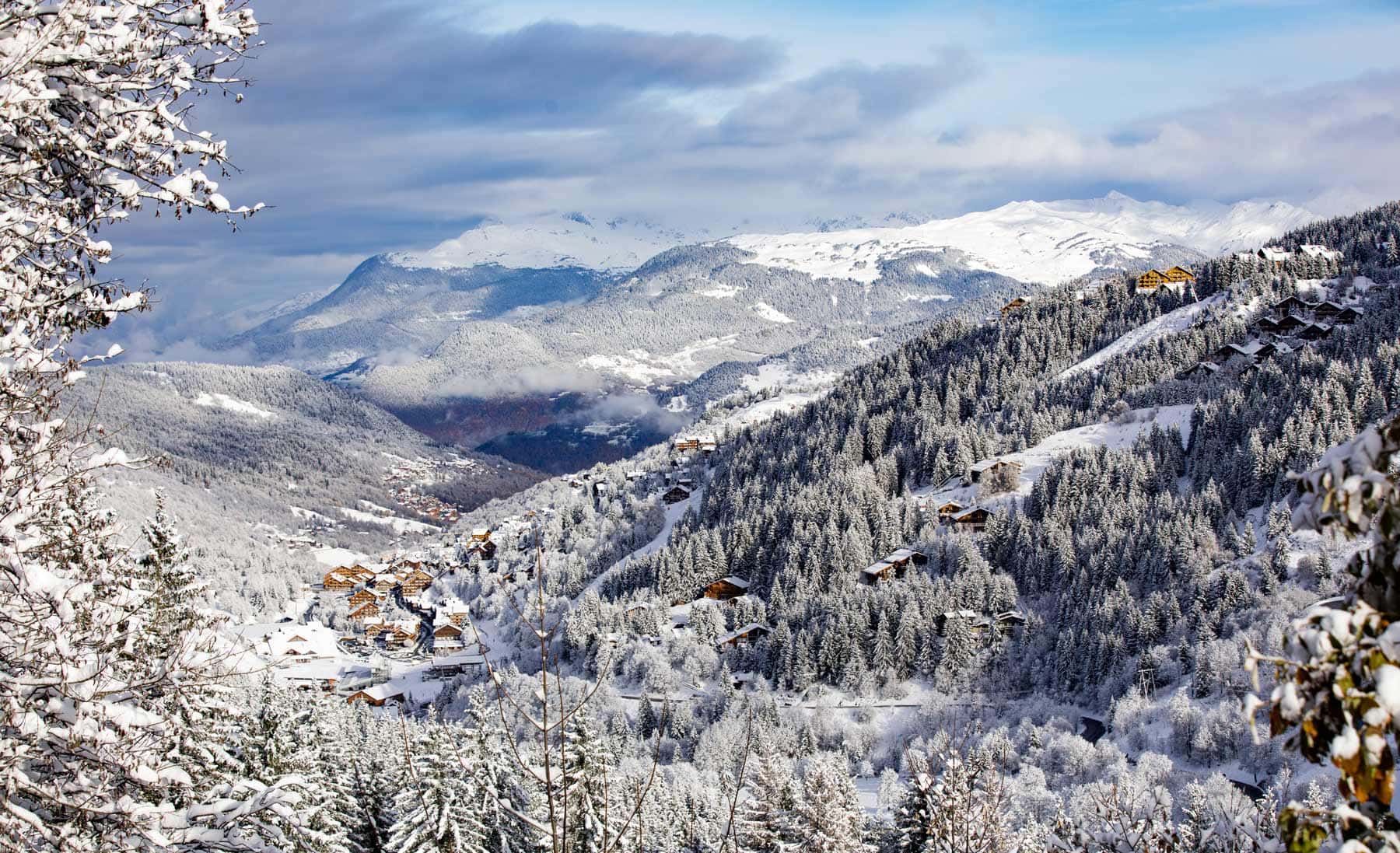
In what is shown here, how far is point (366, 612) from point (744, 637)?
54.2 m

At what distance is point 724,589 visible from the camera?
8212 centimetres

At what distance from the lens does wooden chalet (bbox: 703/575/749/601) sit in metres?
82.0

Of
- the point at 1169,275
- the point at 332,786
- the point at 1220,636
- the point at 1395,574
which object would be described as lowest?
the point at 1220,636

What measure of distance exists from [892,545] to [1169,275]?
63.9 m

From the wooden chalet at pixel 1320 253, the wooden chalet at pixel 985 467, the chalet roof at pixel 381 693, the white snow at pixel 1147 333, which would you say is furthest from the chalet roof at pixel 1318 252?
the chalet roof at pixel 381 693

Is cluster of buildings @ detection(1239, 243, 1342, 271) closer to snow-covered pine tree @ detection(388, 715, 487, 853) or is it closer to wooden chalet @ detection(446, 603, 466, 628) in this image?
wooden chalet @ detection(446, 603, 466, 628)

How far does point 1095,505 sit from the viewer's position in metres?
69.9

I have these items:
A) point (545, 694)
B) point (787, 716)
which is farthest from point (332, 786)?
point (787, 716)

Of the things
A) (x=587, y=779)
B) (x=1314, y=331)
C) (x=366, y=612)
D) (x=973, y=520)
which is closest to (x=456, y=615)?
(x=366, y=612)

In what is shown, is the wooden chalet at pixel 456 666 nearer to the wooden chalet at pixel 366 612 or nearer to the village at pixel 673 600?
the village at pixel 673 600

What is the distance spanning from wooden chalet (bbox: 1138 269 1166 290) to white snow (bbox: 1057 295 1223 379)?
8.23m

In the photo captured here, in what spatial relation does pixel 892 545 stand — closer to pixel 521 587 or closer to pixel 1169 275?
pixel 521 587

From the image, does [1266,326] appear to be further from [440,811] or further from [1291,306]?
[440,811]

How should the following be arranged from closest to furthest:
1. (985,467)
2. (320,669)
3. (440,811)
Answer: (440,811), (985,467), (320,669)
